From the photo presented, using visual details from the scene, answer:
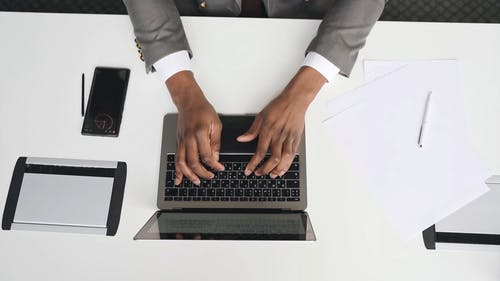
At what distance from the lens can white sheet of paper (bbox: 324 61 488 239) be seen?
0.77 m

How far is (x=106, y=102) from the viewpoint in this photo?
842 millimetres

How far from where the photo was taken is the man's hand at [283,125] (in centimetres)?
78

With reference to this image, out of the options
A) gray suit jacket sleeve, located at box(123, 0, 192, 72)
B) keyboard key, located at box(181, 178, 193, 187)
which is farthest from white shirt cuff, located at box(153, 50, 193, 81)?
keyboard key, located at box(181, 178, 193, 187)

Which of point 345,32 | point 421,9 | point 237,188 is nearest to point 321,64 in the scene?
point 345,32

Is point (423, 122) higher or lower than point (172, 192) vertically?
higher

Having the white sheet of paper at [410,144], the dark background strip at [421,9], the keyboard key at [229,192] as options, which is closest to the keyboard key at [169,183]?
the keyboard key at [229,192]

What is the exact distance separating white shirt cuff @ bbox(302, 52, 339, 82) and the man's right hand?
225 millimetres

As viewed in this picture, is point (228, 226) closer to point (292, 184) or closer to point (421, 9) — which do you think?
point (292, 184)

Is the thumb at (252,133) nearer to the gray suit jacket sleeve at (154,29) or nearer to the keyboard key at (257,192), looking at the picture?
the keyboard key at (257,192)

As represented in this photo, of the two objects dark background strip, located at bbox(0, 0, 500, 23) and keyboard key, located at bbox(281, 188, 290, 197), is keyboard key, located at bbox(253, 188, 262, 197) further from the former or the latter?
dark background strip, located at bbox(0, 0, 500, 23)

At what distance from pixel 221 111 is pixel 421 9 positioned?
1097 mm

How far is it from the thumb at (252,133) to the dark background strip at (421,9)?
967 millimetres

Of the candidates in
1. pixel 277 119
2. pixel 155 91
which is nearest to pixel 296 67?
pixel 277 119

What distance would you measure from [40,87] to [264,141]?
506 mm
